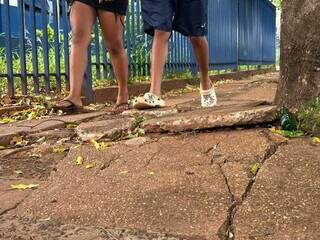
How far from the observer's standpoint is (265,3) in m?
16.3

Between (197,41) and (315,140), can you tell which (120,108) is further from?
(315,140)

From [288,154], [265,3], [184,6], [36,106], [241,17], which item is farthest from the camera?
[265,3]

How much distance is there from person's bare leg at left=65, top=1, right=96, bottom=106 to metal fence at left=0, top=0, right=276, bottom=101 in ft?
2.42

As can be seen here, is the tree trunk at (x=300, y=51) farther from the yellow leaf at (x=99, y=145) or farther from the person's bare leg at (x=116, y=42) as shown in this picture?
the person's bare leg at (x=116, y=42)

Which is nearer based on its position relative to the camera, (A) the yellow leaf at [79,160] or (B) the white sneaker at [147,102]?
(A) the yellow leaf at [79,160]

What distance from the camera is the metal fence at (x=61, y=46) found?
4445 mm

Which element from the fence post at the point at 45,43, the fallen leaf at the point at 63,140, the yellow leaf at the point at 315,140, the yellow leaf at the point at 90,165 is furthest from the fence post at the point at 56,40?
the yellow leaf at the point at 315,140

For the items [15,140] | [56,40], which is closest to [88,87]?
[56,40]

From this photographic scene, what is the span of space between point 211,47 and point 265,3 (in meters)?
7.13

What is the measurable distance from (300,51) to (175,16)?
48.0 inches

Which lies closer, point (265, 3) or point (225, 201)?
point (225, 201)

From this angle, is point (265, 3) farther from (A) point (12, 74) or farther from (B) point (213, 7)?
(A) point (12, 74)

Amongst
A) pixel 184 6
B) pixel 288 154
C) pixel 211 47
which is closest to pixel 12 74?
pixel 184 6

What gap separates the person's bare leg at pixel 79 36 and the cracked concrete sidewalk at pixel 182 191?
1189 mm
